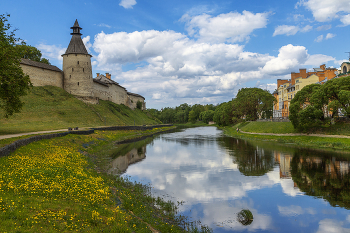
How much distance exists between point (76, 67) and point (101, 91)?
14443mm

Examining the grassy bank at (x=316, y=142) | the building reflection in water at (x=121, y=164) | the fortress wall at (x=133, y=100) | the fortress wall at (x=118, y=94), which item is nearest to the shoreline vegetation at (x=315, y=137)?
the grassy bank at (x=316, y=142)

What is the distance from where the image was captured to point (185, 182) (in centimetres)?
1722

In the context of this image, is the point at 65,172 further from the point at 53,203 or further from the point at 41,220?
the point at 41,220

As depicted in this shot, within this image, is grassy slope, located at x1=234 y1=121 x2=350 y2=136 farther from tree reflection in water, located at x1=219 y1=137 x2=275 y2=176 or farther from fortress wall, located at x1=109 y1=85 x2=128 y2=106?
fortress wall, located at x1=109 y1=85 x2=128 y2=106

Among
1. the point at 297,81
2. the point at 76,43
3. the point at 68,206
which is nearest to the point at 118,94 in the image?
the point at 76,43

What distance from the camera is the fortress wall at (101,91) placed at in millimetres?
72838

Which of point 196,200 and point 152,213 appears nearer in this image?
point 152,213

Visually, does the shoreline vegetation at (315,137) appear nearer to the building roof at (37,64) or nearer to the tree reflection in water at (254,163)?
the tree reflection in water at (254,163)

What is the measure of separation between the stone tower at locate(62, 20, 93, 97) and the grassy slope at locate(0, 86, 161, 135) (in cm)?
345

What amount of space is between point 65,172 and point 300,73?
232 feet

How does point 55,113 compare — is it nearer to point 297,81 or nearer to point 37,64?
point 37,64

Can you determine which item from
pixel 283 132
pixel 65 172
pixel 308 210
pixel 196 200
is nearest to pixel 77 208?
pixel 65 172

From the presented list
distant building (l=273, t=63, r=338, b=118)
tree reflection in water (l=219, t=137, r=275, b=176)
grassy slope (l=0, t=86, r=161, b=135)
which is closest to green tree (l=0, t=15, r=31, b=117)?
grassy slope (l=0, t=86, r=161, b=135)

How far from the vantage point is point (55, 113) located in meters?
49.3
